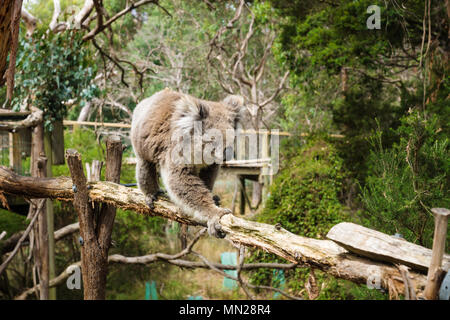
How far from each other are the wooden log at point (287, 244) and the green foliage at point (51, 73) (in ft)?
4.88

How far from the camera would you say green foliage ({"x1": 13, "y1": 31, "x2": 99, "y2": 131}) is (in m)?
3.84

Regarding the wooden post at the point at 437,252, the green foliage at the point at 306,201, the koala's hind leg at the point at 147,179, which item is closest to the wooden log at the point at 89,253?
the koala's hind leg at the point at 147,179

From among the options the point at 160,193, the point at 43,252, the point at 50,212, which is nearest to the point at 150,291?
the point at 43,252

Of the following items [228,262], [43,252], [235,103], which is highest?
[235,103]

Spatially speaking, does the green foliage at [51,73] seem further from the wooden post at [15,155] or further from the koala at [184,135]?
the koala at [184,135]

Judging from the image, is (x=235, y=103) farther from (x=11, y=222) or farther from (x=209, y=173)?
(x=11, y=222)

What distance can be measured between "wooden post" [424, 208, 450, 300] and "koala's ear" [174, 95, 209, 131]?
137 centimetres

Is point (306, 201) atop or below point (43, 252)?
atop

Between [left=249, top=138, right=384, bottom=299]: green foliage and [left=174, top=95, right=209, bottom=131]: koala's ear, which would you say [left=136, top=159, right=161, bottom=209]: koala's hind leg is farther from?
[left=249, top=138, right=384, bottom=299]: green foliage

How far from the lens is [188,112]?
86.7 inches

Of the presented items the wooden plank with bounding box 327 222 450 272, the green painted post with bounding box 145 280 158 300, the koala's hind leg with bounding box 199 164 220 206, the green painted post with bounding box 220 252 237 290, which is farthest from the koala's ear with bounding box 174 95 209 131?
the green painted post with bounding box 145 280 158 300

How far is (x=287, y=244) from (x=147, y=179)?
114cm

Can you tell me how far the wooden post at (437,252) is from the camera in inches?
46.1
